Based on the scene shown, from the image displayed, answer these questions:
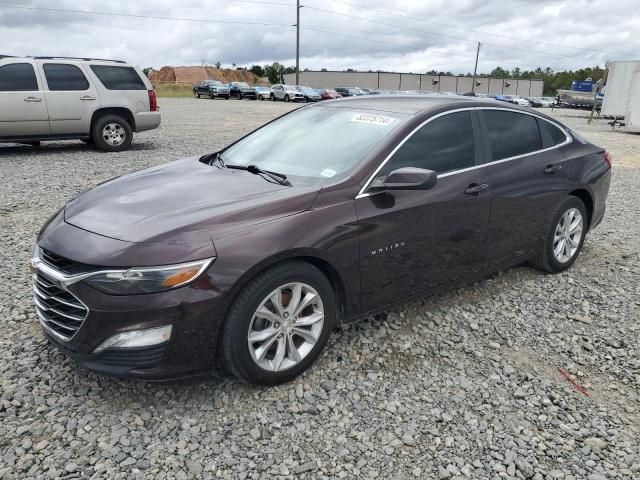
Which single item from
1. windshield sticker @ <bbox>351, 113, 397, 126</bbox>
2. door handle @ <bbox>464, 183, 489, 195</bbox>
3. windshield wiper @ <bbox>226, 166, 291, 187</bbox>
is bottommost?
door handle @ <bbox>464, 183, 489, 195</bbox>

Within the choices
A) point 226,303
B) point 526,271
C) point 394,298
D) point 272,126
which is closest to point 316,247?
point 226,303

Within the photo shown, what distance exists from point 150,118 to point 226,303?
9.87m

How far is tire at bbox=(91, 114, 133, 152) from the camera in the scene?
10849 mm

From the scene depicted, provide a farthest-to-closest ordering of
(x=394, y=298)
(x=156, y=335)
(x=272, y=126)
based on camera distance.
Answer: (x=272, y=126) → (x=394, y=298) → (x=156, y=335)

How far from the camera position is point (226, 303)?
266 centimetres

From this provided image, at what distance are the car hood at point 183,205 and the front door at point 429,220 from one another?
1.66ft

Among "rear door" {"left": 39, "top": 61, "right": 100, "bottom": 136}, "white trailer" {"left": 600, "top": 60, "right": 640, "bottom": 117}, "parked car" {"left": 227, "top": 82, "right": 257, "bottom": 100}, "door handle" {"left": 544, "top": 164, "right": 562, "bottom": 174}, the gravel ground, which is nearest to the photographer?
the gravel ground

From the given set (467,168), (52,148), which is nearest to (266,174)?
(467,168)

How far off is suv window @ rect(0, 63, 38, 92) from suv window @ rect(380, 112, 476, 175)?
9260 millimetres

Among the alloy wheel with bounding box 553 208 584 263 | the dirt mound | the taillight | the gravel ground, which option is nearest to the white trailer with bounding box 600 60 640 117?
the taillight

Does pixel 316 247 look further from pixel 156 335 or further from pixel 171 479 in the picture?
pixel 171 479

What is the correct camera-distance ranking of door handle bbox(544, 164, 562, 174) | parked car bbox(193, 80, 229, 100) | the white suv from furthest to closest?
parked car bbox(193, 80, 229, 100), the white suv, door handle bbox(544, 164, 562, 174)

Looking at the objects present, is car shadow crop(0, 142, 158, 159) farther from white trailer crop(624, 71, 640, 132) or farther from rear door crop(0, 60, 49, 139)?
white trailer crop(624, 71, 640, 132)

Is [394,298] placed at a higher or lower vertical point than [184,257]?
lower
